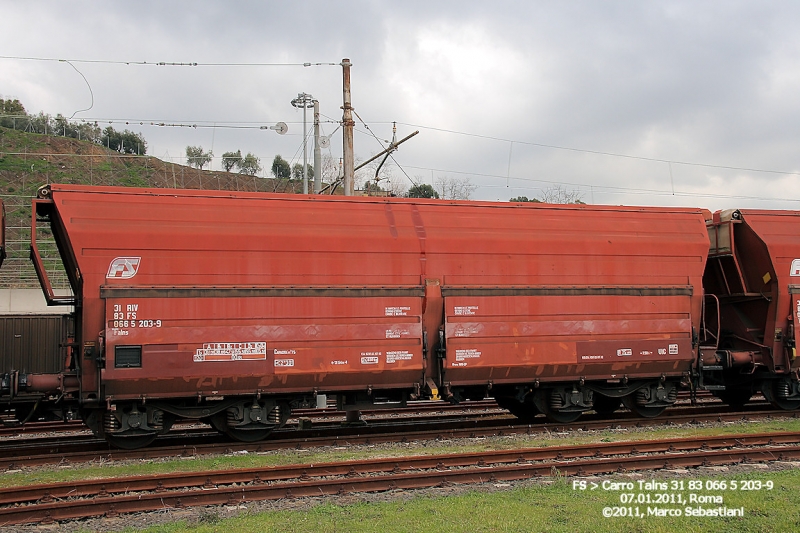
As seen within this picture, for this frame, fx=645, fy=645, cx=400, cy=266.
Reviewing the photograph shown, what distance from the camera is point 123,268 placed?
10781mm

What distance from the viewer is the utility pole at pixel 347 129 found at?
1755cm

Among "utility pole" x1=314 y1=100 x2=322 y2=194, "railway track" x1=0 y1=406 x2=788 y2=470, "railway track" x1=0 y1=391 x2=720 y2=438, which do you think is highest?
"utility pole" x1=314 y1=100 x2=322 y2=194

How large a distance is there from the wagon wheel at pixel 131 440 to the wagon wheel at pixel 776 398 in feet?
43.5

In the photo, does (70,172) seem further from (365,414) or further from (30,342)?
(365,414)

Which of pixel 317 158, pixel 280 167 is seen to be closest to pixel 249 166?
pixel 280 167

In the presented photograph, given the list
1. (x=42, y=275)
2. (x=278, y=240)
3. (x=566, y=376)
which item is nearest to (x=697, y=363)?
(x=566, y=376)

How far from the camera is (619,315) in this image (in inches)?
516

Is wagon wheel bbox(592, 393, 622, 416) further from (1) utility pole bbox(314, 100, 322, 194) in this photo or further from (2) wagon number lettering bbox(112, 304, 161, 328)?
(1) utility pole bbox(314, 100, 322, 194)

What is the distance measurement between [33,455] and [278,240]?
556cm

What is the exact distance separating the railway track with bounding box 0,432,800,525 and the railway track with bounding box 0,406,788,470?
2303mm

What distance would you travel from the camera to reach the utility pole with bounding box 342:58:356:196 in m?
17.5

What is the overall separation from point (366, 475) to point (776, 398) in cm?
1063

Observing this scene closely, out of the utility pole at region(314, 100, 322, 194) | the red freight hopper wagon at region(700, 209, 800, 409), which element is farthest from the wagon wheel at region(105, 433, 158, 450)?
the red freight hopper wagon at region(700, 209, 800, 409)

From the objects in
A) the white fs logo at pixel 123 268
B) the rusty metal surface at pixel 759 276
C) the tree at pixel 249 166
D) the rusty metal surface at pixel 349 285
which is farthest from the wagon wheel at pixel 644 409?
the tree at pixel 249 166
